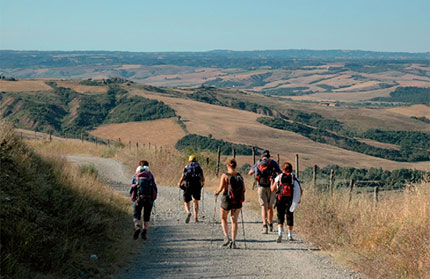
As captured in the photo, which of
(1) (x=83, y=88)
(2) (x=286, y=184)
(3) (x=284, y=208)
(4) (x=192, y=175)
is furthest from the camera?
(1) (x=83, y=88)

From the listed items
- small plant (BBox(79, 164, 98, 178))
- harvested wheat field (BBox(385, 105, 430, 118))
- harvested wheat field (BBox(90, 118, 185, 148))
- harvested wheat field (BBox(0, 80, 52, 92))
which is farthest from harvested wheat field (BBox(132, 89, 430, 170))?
harvested wheat field (BBox(385, 105, 430, 118))

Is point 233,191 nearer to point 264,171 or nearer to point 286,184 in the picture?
point 286,184

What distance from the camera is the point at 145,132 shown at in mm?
75875

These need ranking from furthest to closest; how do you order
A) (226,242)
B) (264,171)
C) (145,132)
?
(145,132) < (264,171) < (226,242)

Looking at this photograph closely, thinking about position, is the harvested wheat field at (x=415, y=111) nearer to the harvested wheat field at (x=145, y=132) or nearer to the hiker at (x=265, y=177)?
the harvested wheat field at (x=145, y=132)

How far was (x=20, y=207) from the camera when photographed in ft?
30.1

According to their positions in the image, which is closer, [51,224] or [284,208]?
[51,224]

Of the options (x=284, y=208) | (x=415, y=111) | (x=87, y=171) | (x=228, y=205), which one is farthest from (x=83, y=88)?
(x=228, y=205)

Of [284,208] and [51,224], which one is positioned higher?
[51,224]

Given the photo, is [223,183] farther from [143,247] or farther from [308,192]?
[308,192]

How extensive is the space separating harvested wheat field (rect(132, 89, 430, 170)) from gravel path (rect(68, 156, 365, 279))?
44791 millimetres

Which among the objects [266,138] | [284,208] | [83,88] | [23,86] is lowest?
[266,138]

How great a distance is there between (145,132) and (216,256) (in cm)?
6605

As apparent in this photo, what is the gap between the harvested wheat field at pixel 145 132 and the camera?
231ft
